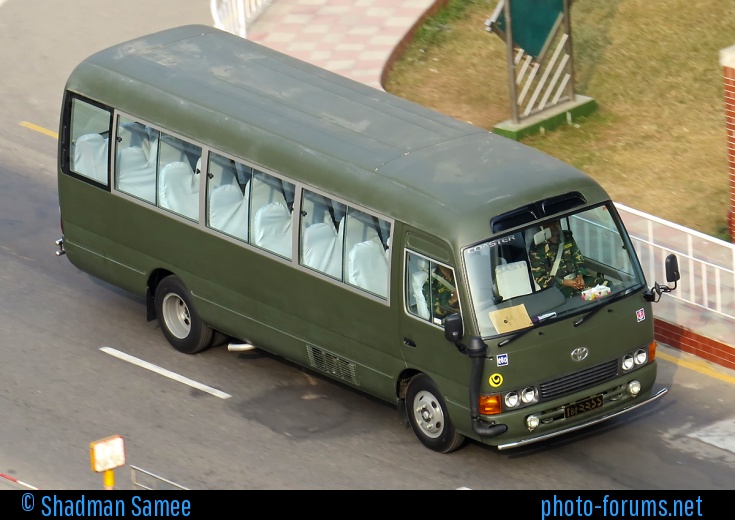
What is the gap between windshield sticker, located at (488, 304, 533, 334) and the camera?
12852 mm

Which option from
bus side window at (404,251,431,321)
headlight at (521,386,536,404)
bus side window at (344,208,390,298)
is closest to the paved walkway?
bus side window at (344,208,390,298)

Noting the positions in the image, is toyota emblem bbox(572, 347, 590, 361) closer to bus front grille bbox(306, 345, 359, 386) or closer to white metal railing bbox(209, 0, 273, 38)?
bus front grille bbox(306, 345, 359, 386)

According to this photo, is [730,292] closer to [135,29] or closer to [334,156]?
[334,156]

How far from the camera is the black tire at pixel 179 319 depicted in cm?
1547

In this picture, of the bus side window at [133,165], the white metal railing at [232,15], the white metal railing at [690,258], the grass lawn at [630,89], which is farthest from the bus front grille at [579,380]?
the white metal railing at [232,15]

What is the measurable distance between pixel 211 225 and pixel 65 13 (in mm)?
10447

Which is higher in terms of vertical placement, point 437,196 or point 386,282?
point 437,196

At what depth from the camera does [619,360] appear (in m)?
13.4

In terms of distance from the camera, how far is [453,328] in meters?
12.7

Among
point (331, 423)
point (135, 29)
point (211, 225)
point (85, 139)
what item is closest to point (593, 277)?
point (331, 423)

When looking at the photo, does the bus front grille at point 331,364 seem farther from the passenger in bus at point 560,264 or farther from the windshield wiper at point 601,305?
the windshield wiper at point 601,305

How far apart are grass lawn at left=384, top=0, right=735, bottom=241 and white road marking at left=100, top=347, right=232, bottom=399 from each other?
6.31 metres

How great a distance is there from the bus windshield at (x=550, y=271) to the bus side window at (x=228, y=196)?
2684 millimetres
